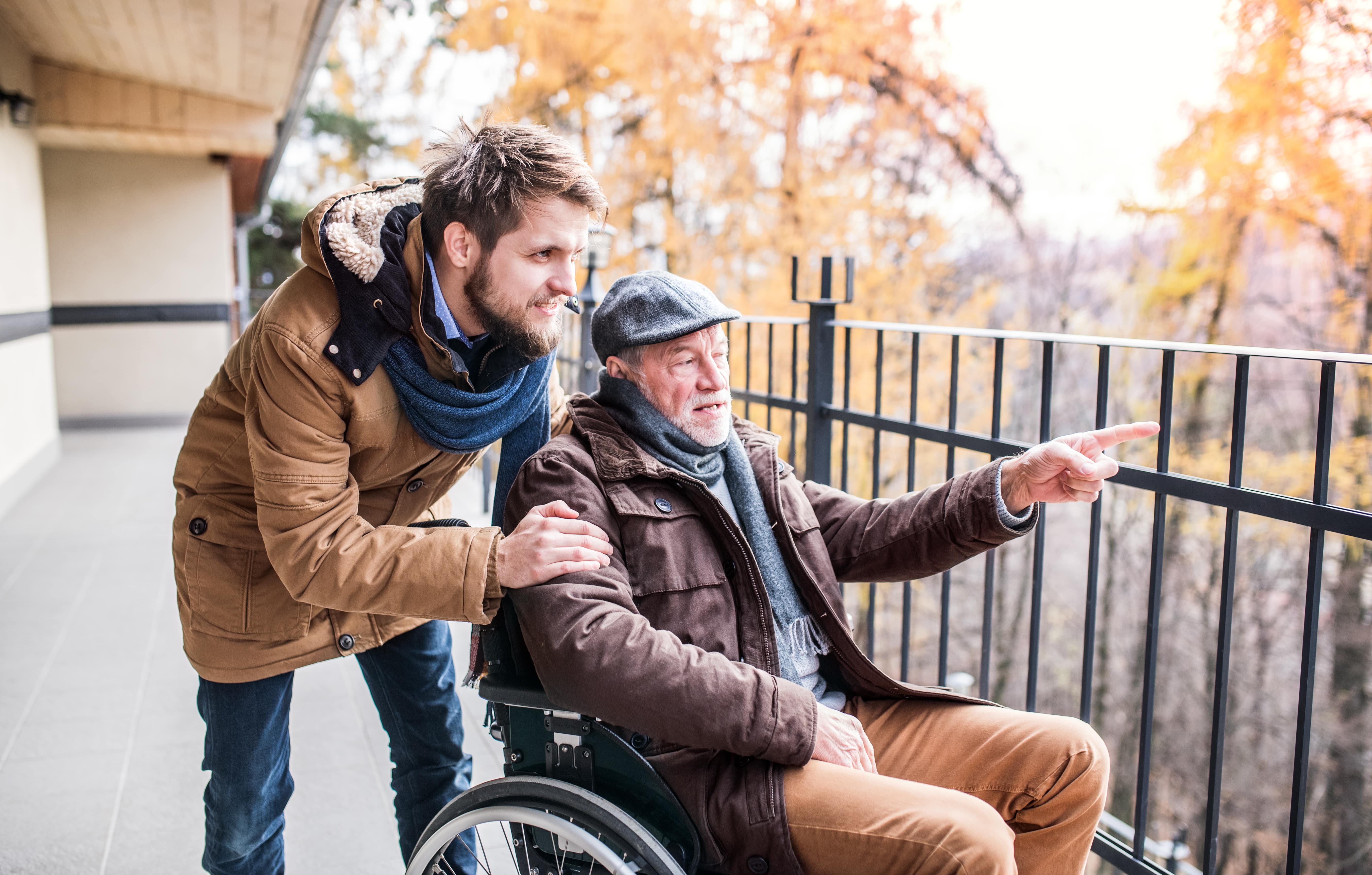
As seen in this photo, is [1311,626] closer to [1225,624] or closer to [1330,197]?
[1225,624]

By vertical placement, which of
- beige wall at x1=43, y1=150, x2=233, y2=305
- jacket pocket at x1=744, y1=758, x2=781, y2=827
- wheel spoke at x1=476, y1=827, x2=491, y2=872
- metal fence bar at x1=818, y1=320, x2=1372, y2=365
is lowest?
wheel spoke at x1=476, y1=827, x2=491, y2=872

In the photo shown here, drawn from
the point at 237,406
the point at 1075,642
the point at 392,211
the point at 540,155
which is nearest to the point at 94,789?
the point at 237,406

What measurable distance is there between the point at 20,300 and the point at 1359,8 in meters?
8.66

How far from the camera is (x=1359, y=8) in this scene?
19.9ft

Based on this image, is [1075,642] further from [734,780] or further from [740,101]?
[734,780]

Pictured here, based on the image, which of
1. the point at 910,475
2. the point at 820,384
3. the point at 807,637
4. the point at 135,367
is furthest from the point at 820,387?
the point at 135,367

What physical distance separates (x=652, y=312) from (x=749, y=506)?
35 cm

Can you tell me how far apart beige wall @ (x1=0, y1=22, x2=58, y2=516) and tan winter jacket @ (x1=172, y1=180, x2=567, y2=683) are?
4829 millimetres

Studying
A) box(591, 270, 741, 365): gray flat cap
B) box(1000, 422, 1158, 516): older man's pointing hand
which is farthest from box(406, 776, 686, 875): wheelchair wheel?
box(1000, 422, 1158, 516): older man's pointing hand

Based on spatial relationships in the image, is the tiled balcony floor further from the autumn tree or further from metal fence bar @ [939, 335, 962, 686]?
the autumn tree

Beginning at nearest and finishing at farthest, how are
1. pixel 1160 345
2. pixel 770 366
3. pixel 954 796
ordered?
pixel 954 796 < pixel 1160 345 < pixel 770 366

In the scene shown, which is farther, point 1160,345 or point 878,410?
point 878,410

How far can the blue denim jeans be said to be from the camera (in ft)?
4.99

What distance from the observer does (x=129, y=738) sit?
2664 millimetres
